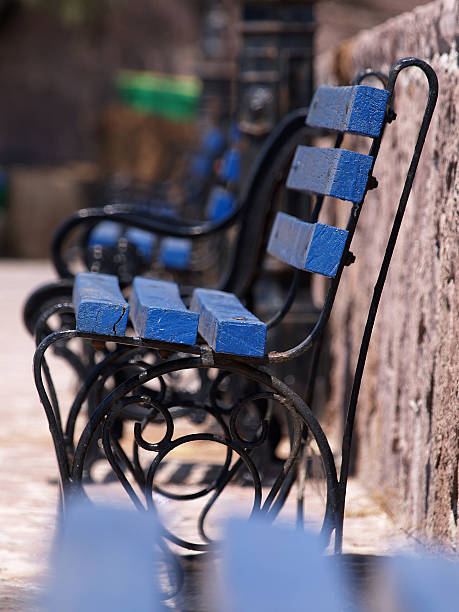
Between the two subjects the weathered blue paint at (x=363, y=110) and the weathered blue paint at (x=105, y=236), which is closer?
the weathered blue paint at (x=363, y=110)

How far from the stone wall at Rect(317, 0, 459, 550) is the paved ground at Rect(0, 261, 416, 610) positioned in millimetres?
85

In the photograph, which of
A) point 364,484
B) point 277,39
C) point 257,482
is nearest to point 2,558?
point 257,482

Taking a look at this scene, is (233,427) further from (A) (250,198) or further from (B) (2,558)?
(A) (250,198)

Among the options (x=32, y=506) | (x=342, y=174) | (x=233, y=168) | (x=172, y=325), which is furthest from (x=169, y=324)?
(x=233, y=168)

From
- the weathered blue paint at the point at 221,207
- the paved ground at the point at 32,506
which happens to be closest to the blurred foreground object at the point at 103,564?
the paved ground at the point at 32,506

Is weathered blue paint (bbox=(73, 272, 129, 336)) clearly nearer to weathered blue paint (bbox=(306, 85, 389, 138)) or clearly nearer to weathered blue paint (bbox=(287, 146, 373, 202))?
weathered blue paint (bbox=(287, 146, 373, 202))

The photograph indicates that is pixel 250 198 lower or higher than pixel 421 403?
higher

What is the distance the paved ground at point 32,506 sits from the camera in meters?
2.59

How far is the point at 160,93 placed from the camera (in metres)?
20.9

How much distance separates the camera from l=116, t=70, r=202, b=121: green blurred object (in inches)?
800

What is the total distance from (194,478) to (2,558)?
2.91 ft

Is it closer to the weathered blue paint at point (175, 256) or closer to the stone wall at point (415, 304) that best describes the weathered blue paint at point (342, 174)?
the stone wall at point (415, 304)

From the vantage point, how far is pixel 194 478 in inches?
136

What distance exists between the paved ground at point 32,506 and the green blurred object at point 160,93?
14721mm
